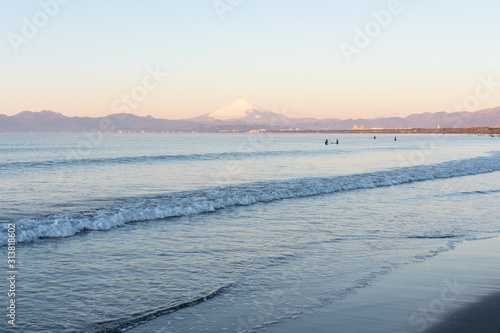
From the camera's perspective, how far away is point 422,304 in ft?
26.5

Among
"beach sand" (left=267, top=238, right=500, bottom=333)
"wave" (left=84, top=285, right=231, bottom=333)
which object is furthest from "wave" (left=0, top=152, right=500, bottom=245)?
"beach sand" (left=267, top=238, right=500, bottom=333)

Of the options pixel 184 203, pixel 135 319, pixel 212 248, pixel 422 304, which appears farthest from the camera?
pixel 184 203

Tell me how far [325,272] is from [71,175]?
32235mm

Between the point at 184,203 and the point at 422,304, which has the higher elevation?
the point at 422,304

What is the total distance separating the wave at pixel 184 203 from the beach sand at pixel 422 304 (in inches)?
398

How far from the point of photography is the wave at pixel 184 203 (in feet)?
49.0

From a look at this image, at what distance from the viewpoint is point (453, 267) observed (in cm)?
1059

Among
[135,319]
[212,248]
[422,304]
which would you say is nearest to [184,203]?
[212,248]

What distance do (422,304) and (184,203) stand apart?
46.0 feet

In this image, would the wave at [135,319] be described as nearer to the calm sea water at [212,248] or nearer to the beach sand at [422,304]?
the calm sea water at [212,248]

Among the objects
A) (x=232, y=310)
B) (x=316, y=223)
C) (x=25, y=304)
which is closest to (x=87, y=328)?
(x=25, y=304)

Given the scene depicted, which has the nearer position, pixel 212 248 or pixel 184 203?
pixel 212 248

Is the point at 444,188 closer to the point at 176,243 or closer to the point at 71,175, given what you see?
→ the point at 176,243

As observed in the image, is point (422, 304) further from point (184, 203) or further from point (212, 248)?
point (184, 203)
